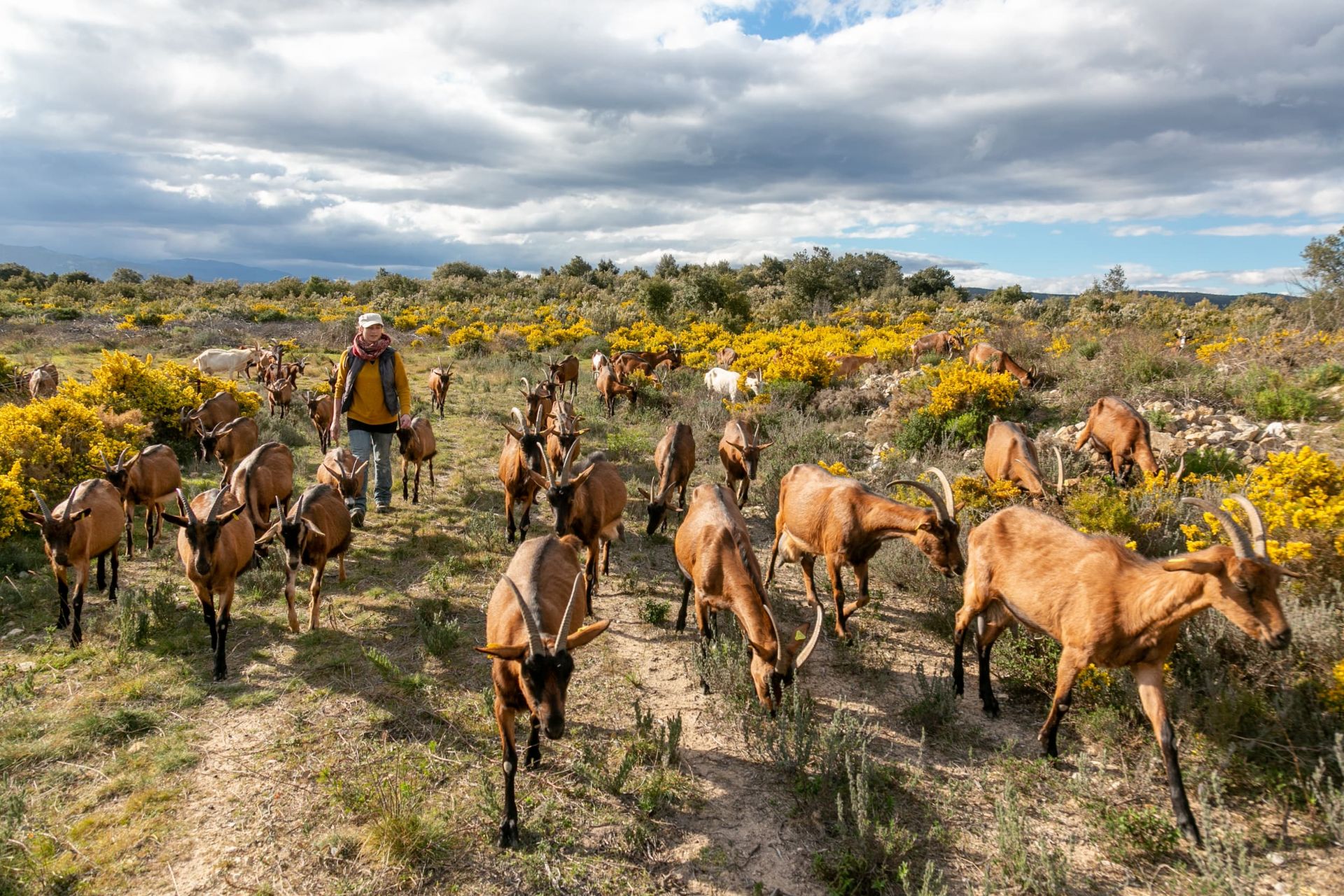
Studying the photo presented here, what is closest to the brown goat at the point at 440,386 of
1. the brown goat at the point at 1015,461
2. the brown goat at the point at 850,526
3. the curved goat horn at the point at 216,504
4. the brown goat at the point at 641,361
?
the brown goat at the point at 641,361

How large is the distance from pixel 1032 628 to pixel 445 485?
375 inches

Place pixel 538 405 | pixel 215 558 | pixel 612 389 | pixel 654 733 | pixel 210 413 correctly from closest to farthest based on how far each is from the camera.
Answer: pixel 654 733, pixel 215 558, pixel 210 413, pixel 538 405, pixel 612 389

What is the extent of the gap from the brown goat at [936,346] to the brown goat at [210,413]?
16.7 m

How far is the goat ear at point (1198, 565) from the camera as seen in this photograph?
3.78 m

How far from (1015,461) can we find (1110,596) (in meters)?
4.56

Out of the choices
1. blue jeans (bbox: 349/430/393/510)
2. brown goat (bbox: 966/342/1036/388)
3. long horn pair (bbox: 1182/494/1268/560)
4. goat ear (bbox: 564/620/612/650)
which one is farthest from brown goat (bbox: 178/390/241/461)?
brown goat (bbox: 966/342/1036/388)

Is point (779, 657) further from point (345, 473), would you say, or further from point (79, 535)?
point (79, 535)

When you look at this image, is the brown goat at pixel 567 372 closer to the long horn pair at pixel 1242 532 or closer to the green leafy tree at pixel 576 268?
the long horn pair at pixel 1242 532

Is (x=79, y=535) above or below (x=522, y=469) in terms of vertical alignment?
below

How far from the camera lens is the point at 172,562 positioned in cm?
830

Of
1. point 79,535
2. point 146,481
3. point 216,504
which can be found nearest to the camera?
point 216,504

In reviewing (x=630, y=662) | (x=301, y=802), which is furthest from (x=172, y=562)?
(x=630, y=662)

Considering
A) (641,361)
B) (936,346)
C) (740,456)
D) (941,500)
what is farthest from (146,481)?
(936,346)

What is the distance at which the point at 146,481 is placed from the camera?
839cm
